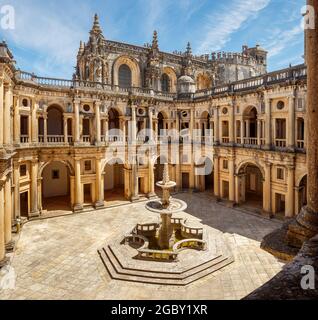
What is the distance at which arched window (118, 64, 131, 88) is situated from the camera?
33522mm

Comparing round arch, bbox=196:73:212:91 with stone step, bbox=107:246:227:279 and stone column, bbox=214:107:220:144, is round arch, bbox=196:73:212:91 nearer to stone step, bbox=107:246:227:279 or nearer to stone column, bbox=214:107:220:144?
stone column, bbox=214:107:220:144

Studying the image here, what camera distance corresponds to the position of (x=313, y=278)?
4230 millimetres

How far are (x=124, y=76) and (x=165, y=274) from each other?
26.6 metres

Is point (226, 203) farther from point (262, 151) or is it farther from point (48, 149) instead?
point (48, 149)

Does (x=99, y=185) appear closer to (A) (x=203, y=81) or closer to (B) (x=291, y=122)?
(B) (x=291, y=122)

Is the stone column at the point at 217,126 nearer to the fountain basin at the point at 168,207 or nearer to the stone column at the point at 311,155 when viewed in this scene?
the fountain basin at the point at 168,207

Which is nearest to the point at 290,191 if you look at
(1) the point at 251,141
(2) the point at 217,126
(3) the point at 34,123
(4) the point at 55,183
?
(1) the point at 251,141

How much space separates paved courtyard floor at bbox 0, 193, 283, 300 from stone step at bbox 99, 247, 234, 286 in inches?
11.2

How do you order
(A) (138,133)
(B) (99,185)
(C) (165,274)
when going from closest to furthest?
(C) (165,274) < (B) (99,185) < (A) (138,133)

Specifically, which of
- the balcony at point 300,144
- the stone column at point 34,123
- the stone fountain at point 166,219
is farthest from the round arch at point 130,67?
the balcony at point 300,144

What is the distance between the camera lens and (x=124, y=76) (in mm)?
33875

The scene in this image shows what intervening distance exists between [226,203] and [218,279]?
15280mm
